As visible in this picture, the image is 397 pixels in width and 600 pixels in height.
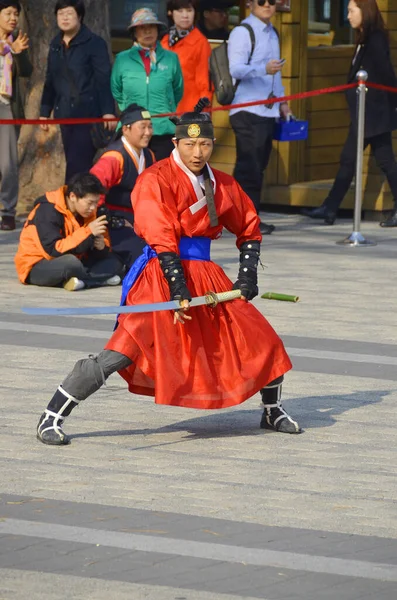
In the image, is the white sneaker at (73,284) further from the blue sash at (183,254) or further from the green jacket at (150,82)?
the blue sash at (183,254)

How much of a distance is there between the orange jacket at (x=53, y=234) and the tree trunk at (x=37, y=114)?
3781 millimetres

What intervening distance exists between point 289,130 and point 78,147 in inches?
71.6

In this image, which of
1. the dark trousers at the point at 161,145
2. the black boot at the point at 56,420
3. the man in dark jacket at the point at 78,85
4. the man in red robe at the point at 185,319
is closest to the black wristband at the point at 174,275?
the man in red robe at the point at 185,319

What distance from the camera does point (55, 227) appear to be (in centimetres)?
1091

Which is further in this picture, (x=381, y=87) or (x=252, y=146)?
(x=252, y=146)

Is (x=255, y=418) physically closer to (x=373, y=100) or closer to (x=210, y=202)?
(x=210, y=202)

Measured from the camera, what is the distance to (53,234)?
1091 cm

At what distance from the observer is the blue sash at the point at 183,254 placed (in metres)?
6.98

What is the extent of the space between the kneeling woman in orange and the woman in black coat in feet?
4.09

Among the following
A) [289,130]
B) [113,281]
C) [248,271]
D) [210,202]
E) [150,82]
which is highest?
[210,202]

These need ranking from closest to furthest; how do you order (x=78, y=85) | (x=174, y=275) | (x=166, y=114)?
(x=174, y=275)
(x=166, y=114)
(x=78, y=85)

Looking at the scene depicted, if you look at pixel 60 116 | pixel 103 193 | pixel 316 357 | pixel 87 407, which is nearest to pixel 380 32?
pixel 60 116

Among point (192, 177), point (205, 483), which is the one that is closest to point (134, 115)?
point (192, 177)

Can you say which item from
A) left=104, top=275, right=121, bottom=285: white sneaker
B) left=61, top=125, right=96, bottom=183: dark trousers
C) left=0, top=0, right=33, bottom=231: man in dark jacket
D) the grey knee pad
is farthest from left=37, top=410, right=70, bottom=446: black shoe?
left=0, top=0, right=33, bottom=231: man in dark jacket
